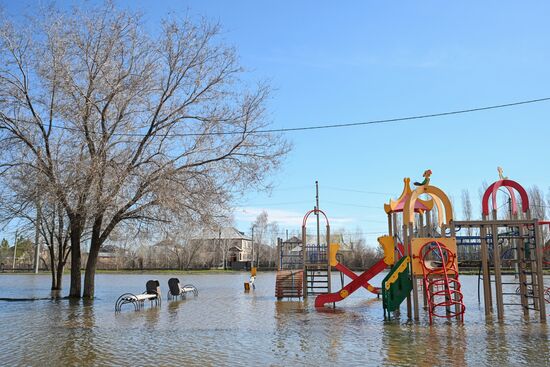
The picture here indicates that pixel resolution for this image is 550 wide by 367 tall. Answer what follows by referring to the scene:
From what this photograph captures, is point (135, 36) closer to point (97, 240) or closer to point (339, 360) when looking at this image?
point (97, 240)

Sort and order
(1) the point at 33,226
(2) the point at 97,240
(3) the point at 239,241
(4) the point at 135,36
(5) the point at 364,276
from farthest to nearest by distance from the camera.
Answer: (3) the point at 239,241 < (1) the point at 33,226 < (2) the point at 97,240 < (4) the point at 135,36 < (5) the point at 364,276

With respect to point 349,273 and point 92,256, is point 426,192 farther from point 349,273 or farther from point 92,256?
point 92,256

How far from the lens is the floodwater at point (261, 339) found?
7.74 m

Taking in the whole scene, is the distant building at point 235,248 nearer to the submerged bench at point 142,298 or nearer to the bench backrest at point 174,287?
the bench backrest at point 174,287

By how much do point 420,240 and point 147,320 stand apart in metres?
7.67

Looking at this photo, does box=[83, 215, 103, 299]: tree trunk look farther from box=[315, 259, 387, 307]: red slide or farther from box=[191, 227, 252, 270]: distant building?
box=[191, 227, 252, 270]: distant building

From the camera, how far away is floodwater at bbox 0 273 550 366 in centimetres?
774

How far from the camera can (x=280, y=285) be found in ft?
64.3

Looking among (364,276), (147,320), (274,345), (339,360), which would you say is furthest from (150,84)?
(339,360)

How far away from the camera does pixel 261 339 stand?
31.8ft

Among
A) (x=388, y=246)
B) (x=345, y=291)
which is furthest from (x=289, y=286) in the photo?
(x=388, y=246)

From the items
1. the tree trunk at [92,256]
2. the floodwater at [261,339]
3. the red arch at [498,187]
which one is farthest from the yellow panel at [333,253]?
the tree trunk at [92,256]

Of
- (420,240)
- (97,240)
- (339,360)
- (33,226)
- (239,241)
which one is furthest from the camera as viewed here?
(239,241)

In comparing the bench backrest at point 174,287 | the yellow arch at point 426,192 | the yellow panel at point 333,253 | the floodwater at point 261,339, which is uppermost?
the yellow arch at point 426,192
